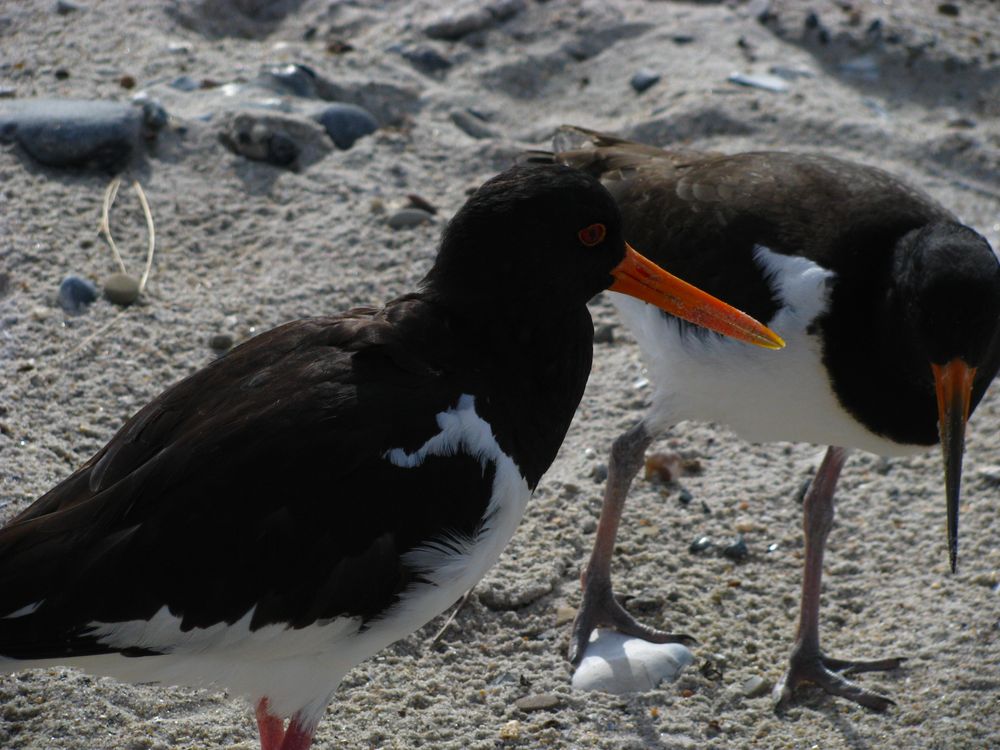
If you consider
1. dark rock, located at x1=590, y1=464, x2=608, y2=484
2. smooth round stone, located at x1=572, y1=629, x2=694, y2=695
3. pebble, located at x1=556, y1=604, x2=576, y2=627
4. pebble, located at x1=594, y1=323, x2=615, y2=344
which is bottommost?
pebble, located at x1=556, y1=604, x2=576, y2=627

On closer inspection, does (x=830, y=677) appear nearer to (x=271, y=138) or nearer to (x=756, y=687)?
(x=756, y=687)

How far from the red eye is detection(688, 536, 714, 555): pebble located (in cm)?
175

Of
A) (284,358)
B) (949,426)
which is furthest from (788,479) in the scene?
(284,358)

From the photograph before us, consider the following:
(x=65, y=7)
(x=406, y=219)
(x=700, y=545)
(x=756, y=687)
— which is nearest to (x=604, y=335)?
(x=406, y=219)

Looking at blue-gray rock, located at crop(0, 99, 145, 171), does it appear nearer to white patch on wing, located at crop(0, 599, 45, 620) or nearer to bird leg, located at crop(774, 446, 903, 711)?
white patch on wing, located at crop(0, 599, 45, 620)

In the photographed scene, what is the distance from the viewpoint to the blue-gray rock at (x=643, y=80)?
24.6 ft

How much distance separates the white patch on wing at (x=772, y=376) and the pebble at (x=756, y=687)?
87 centimetres

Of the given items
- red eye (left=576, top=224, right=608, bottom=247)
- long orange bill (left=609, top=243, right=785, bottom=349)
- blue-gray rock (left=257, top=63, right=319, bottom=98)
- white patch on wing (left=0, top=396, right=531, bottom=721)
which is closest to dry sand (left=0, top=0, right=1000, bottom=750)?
blue-gray rock (left=257, top=63, right=319, bottom=98)

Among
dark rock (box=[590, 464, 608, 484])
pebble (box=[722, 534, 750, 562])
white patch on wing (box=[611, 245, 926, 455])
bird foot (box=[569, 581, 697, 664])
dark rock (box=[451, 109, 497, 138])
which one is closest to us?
white patch on wing (box=[611, 245, 926, 455])

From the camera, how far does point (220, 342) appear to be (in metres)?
5.38

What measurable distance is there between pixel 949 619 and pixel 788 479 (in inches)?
40.3

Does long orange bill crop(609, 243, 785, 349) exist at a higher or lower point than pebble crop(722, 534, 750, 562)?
higher

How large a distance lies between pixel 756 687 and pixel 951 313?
1.49m

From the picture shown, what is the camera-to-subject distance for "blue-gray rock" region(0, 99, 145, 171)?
594cm
